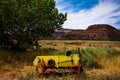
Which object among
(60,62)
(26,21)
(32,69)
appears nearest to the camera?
(60,62)

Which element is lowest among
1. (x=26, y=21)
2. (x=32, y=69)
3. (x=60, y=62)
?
(x=32, y=69)

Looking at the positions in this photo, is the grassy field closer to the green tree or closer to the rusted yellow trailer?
the rusted yellow trailer

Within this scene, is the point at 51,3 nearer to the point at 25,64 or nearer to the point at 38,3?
the point at 38,3

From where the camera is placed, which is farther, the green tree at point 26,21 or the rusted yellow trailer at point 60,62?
the green tree at point 26,21

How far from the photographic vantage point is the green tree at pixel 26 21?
1806cm

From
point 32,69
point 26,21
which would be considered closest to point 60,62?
point 32,69

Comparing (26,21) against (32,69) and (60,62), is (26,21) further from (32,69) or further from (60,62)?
(60,62)

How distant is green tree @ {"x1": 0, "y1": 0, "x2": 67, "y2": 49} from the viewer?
18.1m

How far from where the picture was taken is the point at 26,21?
730 inches

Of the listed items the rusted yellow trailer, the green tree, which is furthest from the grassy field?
the green tree

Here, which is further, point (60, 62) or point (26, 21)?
point (26, 21)

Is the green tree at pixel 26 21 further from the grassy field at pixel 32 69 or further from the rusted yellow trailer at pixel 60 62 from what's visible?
the rusted yellow trailer at pixel 60 62

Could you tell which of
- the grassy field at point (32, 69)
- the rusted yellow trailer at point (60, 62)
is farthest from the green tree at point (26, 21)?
the rusted yellow trailer at point (60, 62)

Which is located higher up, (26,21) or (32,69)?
(26,21)
